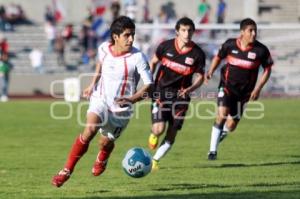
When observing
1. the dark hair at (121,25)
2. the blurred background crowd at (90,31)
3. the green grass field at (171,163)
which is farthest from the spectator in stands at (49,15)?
the dark hair at (121,25)

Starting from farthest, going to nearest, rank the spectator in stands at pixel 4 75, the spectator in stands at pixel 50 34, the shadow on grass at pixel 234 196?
the spectator in stands at pixel 50 34 < the spectator in stands at pixel 4 75 < the shadow on grass at pixel 234 196

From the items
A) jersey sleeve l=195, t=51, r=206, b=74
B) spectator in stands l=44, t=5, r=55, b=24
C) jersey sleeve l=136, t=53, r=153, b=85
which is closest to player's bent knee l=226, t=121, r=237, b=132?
jersey sleeve l=195, t=51, r=206, b=74

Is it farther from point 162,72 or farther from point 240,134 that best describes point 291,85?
point 162,72

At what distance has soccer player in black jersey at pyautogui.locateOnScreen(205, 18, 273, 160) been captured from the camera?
16.3 metres

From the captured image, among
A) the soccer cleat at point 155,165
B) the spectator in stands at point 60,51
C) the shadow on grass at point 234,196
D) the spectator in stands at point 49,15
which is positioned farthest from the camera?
the spectator in stands at point 49,15

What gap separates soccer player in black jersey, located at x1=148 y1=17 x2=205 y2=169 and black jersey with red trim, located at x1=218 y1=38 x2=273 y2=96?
4.02 feet

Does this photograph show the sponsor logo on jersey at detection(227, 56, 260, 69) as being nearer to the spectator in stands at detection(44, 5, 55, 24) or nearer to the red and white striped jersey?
the red and white striped jersey

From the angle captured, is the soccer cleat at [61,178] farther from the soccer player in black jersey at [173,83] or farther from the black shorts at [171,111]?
the black shorts at [171,111]

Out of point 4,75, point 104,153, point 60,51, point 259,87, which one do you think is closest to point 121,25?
point 104,153

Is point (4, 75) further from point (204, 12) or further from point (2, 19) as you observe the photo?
point (204, 12)

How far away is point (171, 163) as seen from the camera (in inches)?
625

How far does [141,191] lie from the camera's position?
38.9ft

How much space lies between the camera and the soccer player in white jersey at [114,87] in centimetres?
Answer: 1192

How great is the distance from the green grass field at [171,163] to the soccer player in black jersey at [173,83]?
657mm
